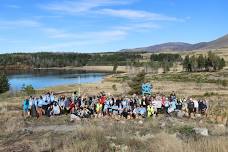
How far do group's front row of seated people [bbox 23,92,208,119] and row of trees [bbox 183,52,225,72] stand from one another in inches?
5055

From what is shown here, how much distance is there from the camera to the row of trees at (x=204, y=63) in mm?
147875

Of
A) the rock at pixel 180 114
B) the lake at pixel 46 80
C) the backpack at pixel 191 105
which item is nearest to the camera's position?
the rock at pixel 180 114

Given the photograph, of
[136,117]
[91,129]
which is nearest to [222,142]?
[91,129]

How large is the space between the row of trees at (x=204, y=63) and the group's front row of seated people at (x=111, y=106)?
421 ft

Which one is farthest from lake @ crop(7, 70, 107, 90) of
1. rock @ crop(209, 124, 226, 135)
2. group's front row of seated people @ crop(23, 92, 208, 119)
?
rock @ crop(209, 124, 226, 135)

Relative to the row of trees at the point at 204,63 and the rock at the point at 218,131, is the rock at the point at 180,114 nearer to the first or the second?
the rock at the point at 218,131

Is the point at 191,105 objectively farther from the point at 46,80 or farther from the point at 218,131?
the point at 46,80

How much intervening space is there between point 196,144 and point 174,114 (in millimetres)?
13136

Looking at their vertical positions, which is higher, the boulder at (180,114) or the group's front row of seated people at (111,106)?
the group's front row of seated people at (111,106)

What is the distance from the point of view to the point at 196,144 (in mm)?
9055

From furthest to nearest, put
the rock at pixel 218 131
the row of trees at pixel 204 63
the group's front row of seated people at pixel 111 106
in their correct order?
the row of trees at pixel 204 63, the group's front row of seated people at pixel 111 106, the rock at pixel 218 131

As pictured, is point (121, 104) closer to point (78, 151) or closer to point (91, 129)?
point (91, 129)

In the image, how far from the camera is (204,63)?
15138 centimetres

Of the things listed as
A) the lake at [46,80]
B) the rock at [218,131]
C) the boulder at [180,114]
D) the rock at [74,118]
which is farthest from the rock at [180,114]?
the lake at [46,80]
